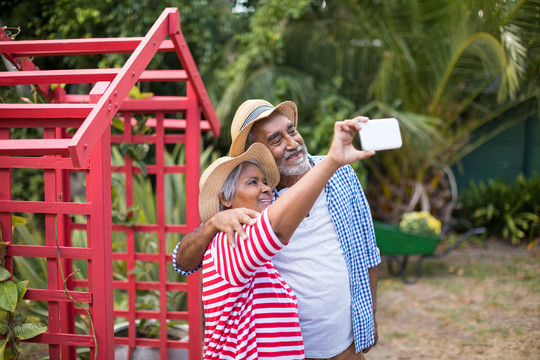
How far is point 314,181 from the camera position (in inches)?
53.1

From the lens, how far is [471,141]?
8.49 m

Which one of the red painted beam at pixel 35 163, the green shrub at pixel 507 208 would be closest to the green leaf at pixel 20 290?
the red painted beam at pixel 35 163

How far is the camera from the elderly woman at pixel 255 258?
Answer: 1.37 m

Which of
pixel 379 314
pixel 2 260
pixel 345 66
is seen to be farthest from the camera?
pixel 345 66

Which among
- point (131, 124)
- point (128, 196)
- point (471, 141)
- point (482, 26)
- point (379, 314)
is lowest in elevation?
point (379, 314)

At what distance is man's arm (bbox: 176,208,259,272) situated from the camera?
59.2 inches

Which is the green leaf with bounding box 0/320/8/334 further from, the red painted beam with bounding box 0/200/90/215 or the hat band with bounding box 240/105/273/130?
the hat band with bounding box 240/105/273/130

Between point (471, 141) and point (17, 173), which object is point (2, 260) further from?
point (471, 141)

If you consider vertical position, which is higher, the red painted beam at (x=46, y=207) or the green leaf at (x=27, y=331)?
the red painted beam at (x=46, y=207)

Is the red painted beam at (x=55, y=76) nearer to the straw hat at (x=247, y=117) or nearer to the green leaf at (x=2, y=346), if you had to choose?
the straw hat at (x=247, y=117)

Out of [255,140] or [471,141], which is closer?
[255,140]

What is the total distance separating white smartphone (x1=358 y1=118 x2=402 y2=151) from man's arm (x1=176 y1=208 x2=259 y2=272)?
39 centimetres

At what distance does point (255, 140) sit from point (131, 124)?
4.07 feet

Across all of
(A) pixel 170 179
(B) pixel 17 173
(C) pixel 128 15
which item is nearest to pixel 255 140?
(A) pixel 170 179
